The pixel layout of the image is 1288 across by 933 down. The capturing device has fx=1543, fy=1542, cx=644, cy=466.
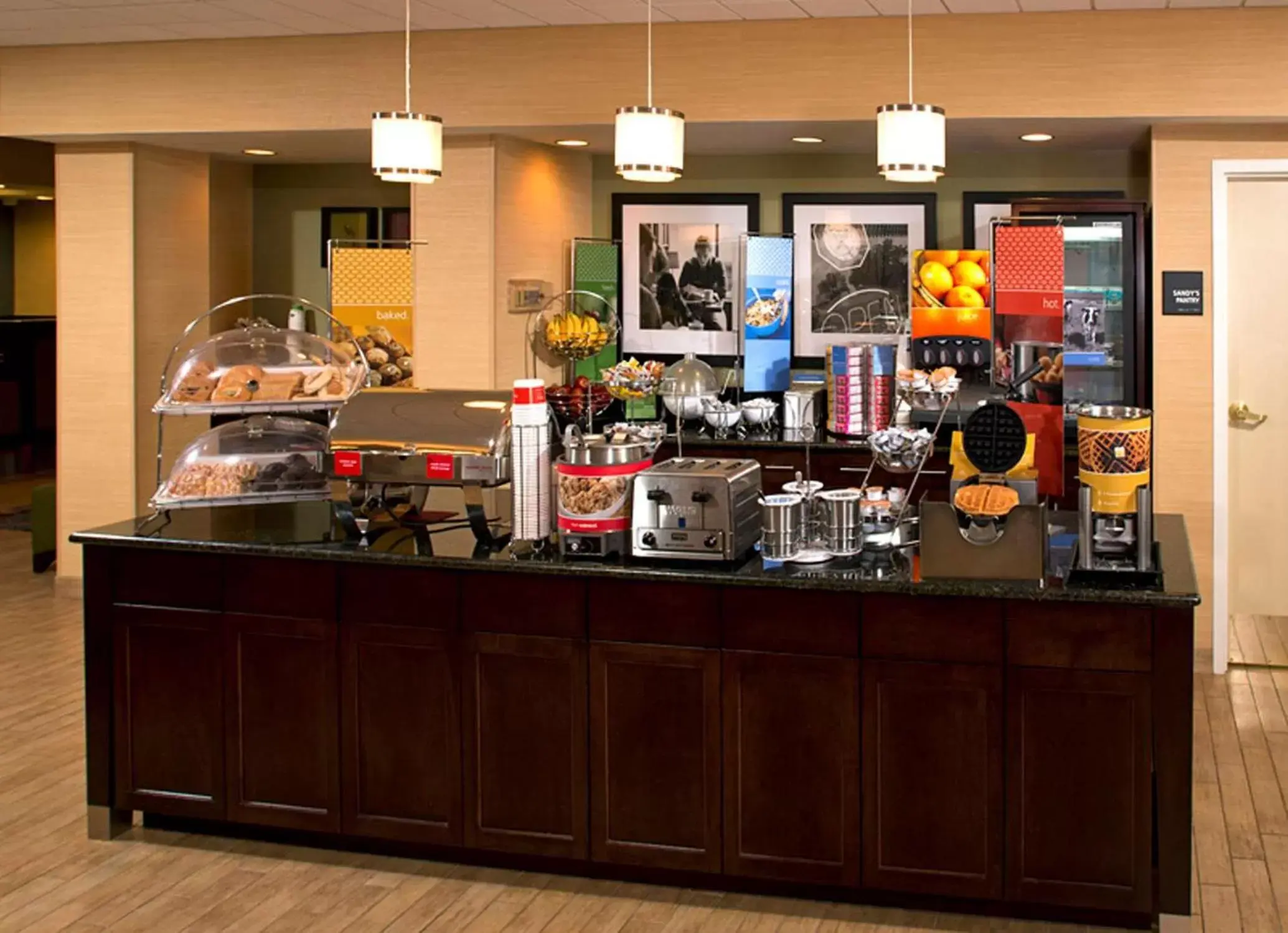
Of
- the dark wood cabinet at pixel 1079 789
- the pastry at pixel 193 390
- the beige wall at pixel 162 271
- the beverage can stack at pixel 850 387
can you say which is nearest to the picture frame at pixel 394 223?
the beige wall at pixel 162 271

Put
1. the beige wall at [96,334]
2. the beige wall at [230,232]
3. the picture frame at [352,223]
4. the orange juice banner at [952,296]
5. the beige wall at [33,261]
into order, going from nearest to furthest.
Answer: the orange juice banner at [952,296], the beige wall at [96,334], the beige wall at [230,232], the picture frame at [352,223], the beige wall at [33,261]

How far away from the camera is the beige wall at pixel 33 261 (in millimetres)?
14742

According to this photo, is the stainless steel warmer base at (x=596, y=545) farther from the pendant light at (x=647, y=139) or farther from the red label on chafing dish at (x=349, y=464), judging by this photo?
the pendant light at (x=647, y=139)

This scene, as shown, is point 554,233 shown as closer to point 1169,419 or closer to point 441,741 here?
point 1169,419

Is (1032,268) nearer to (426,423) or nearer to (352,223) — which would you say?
(426,423)

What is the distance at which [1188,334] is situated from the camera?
22.0 feet

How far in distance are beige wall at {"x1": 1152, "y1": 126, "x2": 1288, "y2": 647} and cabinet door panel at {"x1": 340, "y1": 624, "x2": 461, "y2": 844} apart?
3732mm

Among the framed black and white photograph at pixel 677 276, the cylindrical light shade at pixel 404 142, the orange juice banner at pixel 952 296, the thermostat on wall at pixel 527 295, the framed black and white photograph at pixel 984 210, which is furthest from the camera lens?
the framed black and white photograph at pixel 677 276

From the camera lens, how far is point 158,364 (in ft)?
26.9

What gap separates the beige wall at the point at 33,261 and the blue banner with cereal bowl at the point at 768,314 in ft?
30.3

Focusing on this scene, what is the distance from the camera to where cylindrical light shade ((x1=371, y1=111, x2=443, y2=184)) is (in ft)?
15.5

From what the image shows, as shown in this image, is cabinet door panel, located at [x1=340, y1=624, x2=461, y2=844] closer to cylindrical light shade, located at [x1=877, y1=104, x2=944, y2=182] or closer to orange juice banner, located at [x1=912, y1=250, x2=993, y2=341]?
cylindrical light shade, located at [x1=877, y1=104, x2=944, y2=182]

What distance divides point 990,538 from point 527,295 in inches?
162

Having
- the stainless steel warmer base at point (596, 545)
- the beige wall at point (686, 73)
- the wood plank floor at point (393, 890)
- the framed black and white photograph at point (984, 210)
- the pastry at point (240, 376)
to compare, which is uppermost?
the beige wall at point (686, 73)
